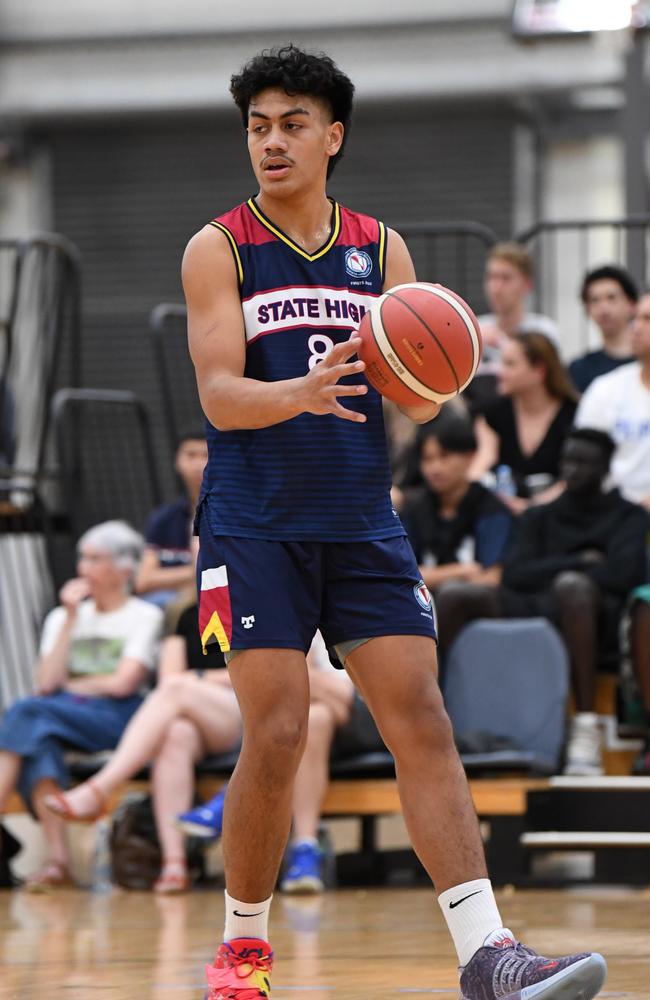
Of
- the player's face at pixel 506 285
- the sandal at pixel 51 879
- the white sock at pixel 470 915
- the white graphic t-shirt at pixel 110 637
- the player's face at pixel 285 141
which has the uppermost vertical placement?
the player's face at pixel 285 141

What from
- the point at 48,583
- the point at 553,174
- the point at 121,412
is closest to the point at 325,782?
the point at 48,583

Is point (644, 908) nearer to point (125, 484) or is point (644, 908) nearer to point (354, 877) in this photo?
point (354, 877)

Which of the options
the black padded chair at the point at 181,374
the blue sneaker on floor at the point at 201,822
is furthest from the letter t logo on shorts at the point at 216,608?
the black padded chair at the point at 181,374

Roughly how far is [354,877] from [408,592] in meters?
3.88

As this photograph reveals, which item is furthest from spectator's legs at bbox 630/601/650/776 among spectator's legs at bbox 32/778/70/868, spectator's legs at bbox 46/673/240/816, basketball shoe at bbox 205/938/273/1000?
basketball shoe at bbox 205/938/273/1000

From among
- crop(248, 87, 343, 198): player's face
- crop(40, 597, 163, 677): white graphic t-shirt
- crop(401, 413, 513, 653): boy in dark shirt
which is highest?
crop(248, 87, 343, 198): player's face

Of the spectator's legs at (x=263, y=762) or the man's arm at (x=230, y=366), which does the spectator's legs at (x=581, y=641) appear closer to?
the spectator's legs at (x=263, y=762)

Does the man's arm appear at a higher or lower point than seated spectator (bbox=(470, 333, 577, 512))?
higher

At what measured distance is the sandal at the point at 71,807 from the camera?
7039 millimetres

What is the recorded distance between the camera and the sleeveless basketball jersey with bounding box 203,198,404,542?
357 cm

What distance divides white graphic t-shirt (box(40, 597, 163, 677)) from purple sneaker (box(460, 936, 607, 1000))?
453 cm

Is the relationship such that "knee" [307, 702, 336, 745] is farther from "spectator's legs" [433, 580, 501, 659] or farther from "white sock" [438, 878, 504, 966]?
"white sock" [438, 878, 504, 966]

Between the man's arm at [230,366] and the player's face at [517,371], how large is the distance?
16.3 ft

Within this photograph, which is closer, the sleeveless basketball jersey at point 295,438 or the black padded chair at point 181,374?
the sleeveless basketball jersey at point 295,438
